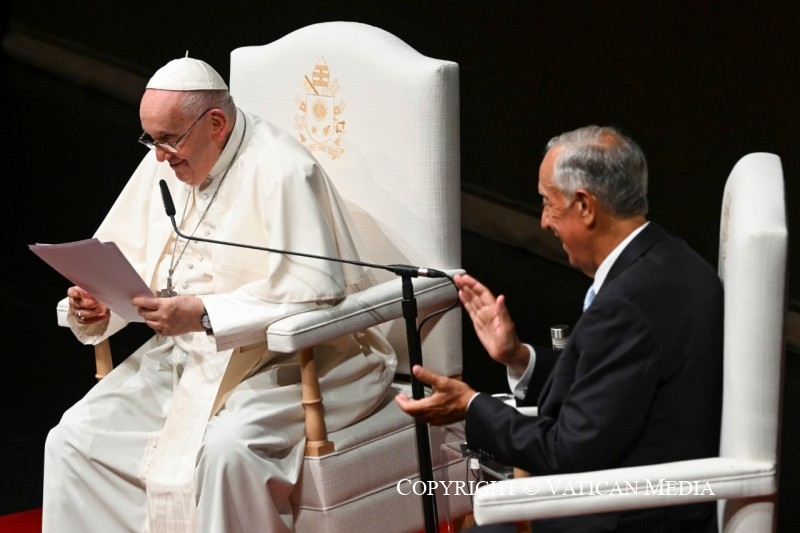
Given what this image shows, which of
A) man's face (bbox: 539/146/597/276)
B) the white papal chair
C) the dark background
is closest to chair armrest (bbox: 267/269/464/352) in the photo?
the white papal chair

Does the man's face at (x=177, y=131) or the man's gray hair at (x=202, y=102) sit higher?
the man's gray hair at (x=202, y=102)

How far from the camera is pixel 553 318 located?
19.7 ft

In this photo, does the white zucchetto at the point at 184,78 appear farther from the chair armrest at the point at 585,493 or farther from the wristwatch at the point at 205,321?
the chair armrest at the point at 585,493

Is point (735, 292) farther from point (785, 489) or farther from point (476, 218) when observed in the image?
point (476, 218)

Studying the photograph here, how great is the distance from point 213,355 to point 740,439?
161cm

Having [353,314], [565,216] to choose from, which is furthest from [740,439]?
[353,314]

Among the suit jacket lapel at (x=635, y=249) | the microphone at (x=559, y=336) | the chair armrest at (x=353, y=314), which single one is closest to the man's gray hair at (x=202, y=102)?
the chair armrest at (x=353, y=314)

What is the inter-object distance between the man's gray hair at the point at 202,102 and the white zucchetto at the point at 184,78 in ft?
0.05

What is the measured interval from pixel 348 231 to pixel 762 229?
146 centimetres

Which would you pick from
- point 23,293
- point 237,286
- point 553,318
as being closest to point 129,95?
point 23,293

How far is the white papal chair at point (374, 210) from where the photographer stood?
134 inches

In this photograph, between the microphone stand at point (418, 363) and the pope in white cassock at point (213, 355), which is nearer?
the microphone stand at point (418, 363)

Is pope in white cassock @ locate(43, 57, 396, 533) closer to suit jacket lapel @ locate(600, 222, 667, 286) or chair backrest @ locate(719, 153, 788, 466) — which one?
suit jacket lapel @ locate(600, 222, 667, 286)

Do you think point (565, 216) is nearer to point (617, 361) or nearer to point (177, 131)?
point (617, 361)
